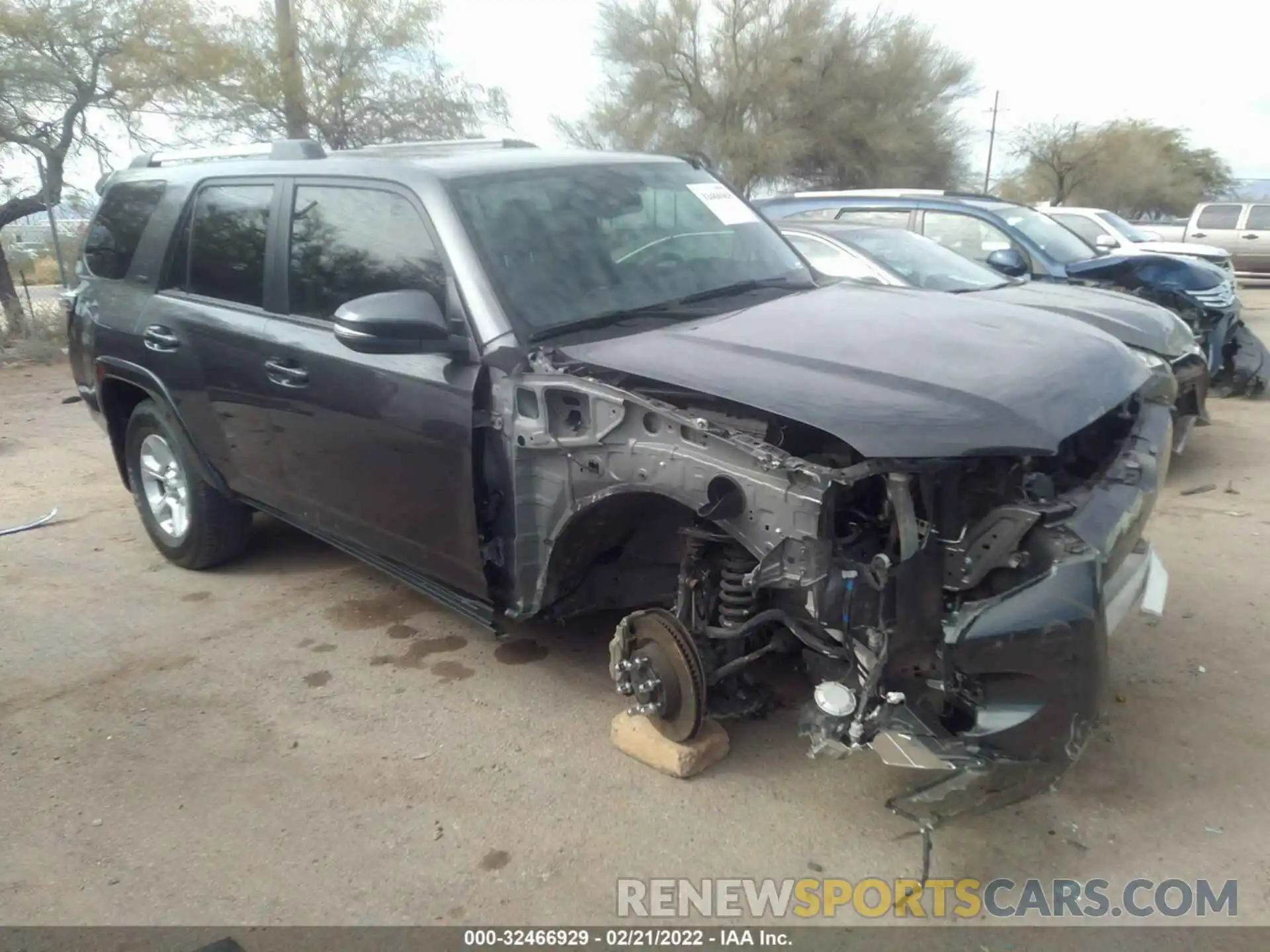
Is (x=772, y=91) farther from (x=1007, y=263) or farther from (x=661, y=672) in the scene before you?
(x=661, y=672)

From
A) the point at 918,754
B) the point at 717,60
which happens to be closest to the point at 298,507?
the point at 918,754

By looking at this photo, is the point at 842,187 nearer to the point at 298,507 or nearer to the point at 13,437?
the point at 13,437

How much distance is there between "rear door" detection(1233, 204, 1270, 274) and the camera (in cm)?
1867

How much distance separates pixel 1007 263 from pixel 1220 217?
14.9 meters

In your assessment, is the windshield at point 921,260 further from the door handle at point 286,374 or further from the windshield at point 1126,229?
the windshield at point 1126,229

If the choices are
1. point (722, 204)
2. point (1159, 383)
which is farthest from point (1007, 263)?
point (1159, 383)

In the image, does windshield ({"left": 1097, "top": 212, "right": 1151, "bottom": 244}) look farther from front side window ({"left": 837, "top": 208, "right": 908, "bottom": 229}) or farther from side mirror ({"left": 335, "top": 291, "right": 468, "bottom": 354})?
side mirror ({"left": 335, "top": 291, "right": 468, "bottom": 354})

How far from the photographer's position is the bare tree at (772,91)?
26906 millimetres

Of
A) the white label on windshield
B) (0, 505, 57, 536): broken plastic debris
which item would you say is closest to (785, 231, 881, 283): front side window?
the white label on windshield

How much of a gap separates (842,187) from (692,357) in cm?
2746

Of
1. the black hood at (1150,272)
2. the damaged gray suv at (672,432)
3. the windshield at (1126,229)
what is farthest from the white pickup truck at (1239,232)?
the damaged gray suv at (672,432)

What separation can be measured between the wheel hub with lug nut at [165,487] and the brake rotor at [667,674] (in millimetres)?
2808

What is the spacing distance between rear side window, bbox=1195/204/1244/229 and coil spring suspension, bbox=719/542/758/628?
19800mm

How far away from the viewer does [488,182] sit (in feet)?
11.9
